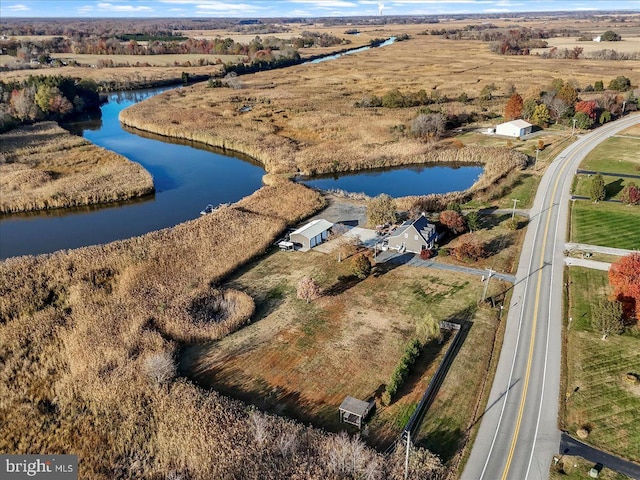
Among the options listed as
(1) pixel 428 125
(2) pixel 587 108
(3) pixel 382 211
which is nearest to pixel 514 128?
(1) pixel 428 125

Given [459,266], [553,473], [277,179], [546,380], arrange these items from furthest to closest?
[277,179] < [459,266] < [546,380] < [553,473]

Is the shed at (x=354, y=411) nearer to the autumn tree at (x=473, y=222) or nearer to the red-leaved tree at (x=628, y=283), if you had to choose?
the red-leaved tree at (x=628, y=283)

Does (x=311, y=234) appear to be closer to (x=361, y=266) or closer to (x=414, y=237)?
(x=361, y=266)

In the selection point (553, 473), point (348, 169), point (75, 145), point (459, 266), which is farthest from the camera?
point (75, 145)

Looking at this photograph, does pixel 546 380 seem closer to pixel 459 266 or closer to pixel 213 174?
pixel 459 266

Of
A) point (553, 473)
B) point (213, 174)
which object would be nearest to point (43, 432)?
point (553, 473)

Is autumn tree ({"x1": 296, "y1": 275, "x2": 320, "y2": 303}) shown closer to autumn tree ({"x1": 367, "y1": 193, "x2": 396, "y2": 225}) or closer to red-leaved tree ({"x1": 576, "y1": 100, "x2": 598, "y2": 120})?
autumn tree ({"x1": 367, "y1": 193, "x2": 396, "y2": 225})

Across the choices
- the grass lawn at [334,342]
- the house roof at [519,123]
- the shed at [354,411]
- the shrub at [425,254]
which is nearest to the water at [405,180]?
the house roof at [519,123]

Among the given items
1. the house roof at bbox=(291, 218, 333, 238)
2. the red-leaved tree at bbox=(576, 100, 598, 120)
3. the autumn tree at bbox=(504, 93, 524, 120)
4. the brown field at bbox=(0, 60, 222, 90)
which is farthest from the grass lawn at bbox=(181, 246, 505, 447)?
→ the brown field at bbox=(0, 60, 222, 90)
